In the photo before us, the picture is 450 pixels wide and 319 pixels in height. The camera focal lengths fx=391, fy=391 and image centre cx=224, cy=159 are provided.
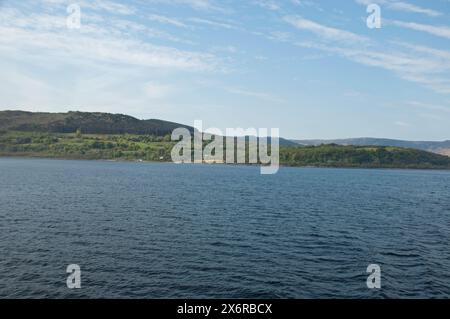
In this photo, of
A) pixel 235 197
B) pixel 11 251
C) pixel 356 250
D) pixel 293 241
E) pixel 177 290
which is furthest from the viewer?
pixel 235 197

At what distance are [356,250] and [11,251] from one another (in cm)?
4253

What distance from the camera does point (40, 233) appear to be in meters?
55.4

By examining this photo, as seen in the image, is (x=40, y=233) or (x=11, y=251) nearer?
(x=11, y=251)

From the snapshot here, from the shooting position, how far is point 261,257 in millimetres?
46125

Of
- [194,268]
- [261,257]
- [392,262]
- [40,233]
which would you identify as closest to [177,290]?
[194,268]

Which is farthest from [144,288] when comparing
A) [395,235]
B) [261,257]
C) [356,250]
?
[395,235]

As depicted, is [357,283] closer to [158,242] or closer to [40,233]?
[158,242]

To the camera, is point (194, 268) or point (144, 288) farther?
point (194, 268)
